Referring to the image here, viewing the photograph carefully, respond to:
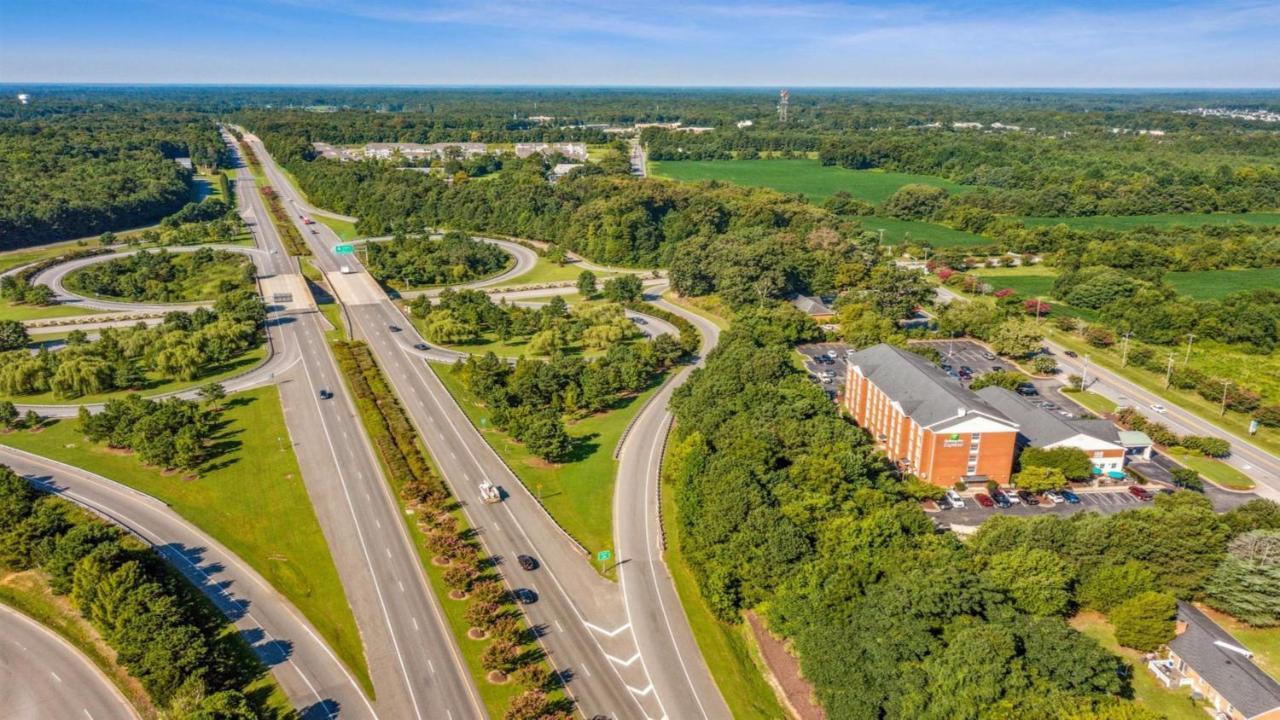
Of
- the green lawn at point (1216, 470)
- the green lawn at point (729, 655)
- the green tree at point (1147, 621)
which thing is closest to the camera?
the green lawn at point (729, 655)

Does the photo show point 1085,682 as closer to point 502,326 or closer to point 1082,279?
point 502,326

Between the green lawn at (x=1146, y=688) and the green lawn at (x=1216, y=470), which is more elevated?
the green lawn at (x=1146, y=688)

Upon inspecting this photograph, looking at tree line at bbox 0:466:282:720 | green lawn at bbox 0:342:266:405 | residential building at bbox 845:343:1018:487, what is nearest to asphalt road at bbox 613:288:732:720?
residential building at bbox 845:343:1018:487

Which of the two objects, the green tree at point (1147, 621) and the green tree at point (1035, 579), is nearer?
the green tree at point (1147, 621)

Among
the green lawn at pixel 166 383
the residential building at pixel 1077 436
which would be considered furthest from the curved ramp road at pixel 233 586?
the residential building at pixel 1077 436

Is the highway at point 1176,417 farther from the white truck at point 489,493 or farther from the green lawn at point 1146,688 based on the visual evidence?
the white truck at point 489,493

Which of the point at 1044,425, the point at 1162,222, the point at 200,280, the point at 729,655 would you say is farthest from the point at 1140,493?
the point at 1162,222

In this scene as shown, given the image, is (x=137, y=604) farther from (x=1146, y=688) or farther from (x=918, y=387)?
(x=918, y=387)
